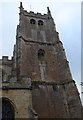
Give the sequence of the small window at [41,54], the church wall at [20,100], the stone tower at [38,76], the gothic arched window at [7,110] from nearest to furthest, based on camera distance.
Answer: the church wall at [20,100], the gothic arched window at [7,110], the stone tower at [38,76], the small window at [41,54]

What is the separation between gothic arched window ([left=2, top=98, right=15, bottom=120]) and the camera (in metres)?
17.5

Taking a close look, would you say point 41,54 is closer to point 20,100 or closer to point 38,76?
point 38,76

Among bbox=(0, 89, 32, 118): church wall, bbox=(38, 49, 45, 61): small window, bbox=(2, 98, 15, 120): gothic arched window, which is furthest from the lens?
bbox=(38, 49, 45, 61): small window

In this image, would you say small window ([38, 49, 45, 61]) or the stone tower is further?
small window ([38, 49, 45, 61])

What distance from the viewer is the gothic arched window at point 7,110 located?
17.5 m

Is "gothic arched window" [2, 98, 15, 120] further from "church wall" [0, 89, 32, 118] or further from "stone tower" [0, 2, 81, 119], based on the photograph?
"church wall" [0, 89, 32, 118]

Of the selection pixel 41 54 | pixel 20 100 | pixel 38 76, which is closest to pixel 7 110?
pixel 20 100

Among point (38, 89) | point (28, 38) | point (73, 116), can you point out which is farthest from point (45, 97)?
point (28, 38)

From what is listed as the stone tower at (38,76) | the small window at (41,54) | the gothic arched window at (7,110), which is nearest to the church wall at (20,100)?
the stone tower at (38,76)

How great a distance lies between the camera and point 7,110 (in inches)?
699

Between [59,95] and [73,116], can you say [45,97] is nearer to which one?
[59,95]

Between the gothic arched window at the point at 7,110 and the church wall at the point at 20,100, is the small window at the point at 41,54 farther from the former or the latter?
the gothic arched window at the point at 7,110

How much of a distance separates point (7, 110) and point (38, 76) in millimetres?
6738

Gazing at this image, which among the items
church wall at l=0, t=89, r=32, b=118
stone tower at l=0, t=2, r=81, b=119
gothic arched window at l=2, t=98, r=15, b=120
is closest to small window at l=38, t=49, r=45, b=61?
stone tower at l=0, t=2, r=81, b=119
